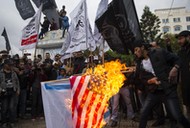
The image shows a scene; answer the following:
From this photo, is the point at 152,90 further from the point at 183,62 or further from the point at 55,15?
the point at 55,15

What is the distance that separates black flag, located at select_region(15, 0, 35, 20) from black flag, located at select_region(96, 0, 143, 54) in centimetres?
576

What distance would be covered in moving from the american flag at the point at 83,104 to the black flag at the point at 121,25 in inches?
84.7

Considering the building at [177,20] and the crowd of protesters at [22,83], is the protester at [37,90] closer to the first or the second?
the crowd of protesters at [22,83]

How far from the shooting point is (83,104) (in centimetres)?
441

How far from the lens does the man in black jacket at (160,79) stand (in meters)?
5.06

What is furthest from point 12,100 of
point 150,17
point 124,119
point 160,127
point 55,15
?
point 150,17

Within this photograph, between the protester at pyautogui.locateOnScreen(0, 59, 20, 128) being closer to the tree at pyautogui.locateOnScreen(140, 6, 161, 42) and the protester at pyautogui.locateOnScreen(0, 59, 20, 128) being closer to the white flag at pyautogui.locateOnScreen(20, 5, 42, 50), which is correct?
the white flag at pyautogui.locateOnScreen(20, 5, 42, 50)

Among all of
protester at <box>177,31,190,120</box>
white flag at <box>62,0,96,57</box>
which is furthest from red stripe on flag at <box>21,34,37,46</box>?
protester at <box>177,31,190,120</box>

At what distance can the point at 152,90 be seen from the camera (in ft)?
17.6

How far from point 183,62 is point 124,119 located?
11.2 feet

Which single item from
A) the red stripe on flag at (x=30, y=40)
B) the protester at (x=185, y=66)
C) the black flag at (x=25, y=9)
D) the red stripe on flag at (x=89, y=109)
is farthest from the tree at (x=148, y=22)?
the red stripe on flag at (x=89, y=109)

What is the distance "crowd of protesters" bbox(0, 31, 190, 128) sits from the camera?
5266 mm

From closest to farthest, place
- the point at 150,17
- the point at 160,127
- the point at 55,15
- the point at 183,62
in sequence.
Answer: the point at 183,62 < the point at 160,127 < the point at 55,15 < the point at 150,17

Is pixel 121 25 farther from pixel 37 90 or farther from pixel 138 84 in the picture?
pixel 37 90
